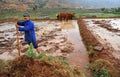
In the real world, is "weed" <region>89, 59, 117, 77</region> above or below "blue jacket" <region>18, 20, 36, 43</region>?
below

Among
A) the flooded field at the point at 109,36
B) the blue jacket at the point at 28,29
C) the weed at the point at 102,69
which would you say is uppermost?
the blue jacket at the point at 28,29

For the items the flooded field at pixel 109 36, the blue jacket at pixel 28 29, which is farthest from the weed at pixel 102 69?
the flooded field at pixel 109 36

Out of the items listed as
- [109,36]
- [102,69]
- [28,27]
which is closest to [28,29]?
[28,27]

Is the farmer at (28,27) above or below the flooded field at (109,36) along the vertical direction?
above

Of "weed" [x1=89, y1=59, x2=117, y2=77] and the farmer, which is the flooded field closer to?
"weed" [x1=89, y1=59, x2=117, y2=77]

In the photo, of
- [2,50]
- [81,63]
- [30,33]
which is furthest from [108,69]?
[2,50]

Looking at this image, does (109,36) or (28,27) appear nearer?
(28,27)

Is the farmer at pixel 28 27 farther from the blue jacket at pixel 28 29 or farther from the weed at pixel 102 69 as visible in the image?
the weed at pixel 102 69

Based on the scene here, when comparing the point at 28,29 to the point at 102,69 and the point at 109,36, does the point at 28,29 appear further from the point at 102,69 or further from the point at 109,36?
the point at 109,36

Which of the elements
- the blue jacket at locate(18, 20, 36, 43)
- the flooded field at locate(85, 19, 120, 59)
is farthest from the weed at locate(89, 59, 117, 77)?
the flooded field at locate(85, 19, 120, 59)

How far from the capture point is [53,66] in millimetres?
4656

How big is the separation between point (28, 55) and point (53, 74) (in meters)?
0.80

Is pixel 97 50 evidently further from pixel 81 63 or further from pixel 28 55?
pixel 28 55

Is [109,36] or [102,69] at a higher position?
[102,69]
